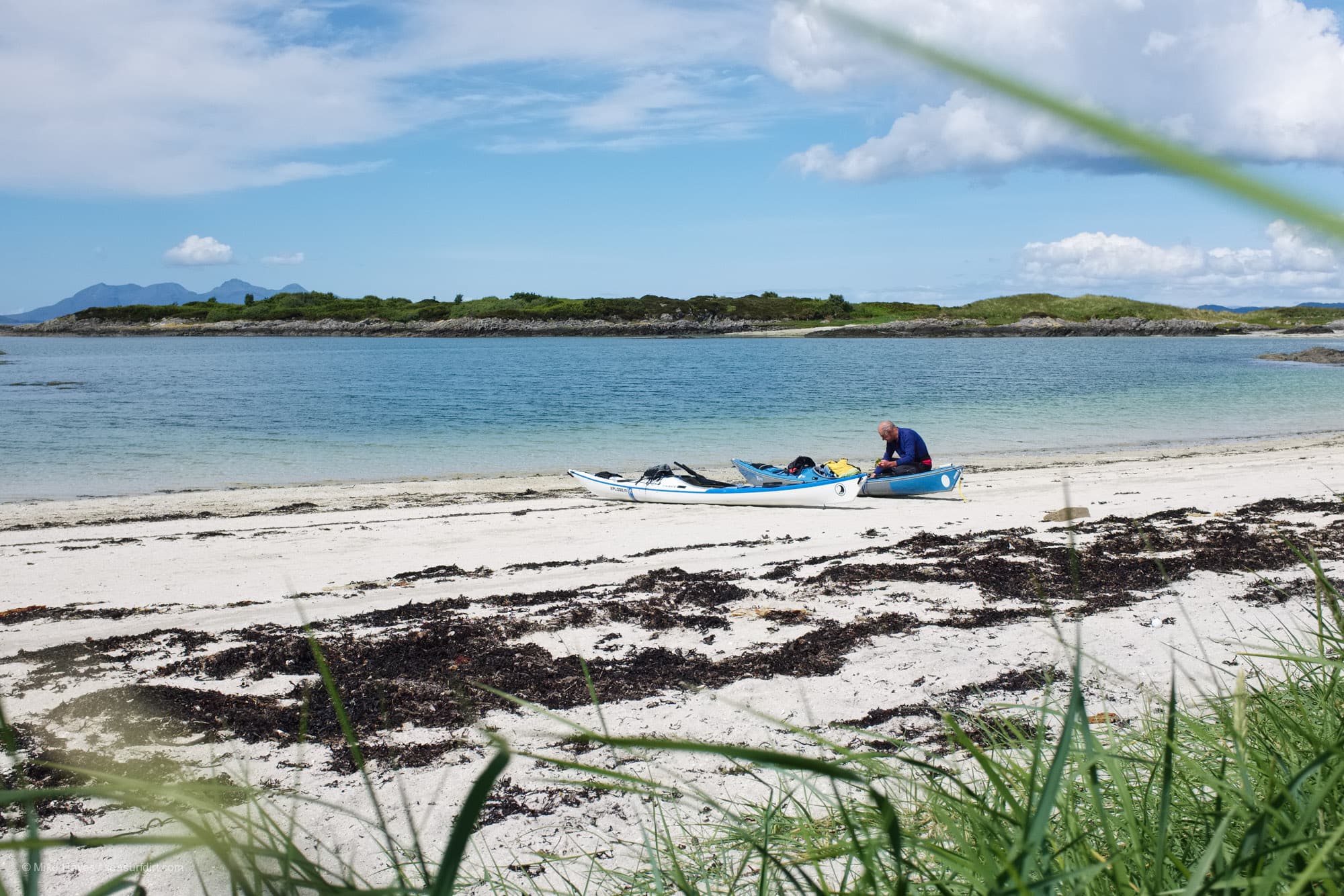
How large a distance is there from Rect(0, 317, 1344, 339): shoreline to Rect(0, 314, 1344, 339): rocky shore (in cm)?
9

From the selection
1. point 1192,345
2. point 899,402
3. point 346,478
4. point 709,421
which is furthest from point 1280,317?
point 346,478

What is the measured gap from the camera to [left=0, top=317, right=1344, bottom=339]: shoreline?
430 feet

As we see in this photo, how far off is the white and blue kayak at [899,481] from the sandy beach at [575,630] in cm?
91

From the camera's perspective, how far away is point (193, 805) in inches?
28.2

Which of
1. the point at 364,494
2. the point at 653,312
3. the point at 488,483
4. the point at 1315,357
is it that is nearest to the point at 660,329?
the point at 653,312

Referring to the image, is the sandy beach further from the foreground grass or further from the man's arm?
the man's arm

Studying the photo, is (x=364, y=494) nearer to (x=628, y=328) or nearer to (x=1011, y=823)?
(x=1011, y=823)

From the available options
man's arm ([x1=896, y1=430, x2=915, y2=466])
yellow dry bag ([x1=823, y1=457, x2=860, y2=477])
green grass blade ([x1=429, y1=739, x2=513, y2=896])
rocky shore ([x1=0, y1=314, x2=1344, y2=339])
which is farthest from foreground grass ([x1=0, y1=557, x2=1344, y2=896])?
rocky shore ([x1=0, y1=314, x2=1344, y2=339])

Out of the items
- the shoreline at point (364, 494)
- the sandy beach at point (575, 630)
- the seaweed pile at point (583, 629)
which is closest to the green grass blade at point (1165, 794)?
the sandy beach at point (575, 630)

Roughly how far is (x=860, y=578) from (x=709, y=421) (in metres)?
25.8

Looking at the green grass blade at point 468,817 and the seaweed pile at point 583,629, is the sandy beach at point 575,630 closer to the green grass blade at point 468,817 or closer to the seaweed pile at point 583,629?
the seaweed pile at point 583,629

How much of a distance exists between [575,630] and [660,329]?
132 meters

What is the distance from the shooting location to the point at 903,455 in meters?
16.5

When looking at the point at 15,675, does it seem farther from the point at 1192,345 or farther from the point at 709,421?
the point at 1192,345
